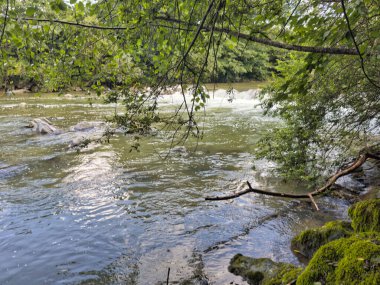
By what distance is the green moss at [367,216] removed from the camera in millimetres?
3875

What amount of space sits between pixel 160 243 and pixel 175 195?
7.55ft

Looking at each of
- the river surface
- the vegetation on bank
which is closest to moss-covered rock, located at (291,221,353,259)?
the vegetation on bank

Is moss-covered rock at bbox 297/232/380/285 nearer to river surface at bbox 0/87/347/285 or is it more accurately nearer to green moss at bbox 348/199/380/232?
green moss at bbox 348/199/380/232

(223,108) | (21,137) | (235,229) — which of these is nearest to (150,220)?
A: (235,229)

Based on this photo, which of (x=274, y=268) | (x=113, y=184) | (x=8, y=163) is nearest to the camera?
(x=274, y=268)

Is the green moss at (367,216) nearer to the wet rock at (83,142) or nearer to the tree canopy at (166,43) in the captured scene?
the tree canopy at (166,43)

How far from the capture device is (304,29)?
3660mm

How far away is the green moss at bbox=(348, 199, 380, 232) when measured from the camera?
3875 millimetres

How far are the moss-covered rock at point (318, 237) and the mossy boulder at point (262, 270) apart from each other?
0.80 m

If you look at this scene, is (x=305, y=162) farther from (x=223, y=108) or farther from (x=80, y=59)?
(x=223, y=108)

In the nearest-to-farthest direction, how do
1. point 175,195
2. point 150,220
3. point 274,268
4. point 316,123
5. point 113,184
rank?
point 274,268, point 316,123, point 150,220, point 175,195, point 113,184

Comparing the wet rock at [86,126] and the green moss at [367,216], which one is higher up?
the green moss at [367,216]

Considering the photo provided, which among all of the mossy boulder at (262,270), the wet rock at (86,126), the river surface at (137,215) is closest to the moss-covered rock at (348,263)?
the mossy boulder at (262,270)

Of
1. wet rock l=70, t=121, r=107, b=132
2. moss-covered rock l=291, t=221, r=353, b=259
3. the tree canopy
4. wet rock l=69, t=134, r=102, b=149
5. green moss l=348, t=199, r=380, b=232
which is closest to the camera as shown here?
the tree canopy
